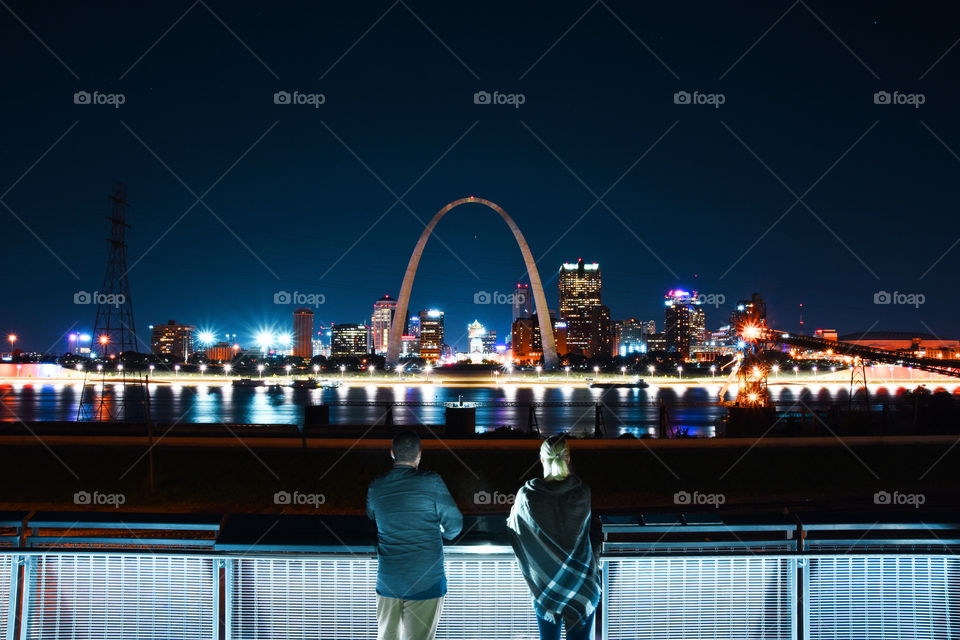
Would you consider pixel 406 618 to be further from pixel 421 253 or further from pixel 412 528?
pixel 421 253

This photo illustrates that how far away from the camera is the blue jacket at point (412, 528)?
3676 millimetres

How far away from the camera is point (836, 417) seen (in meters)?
22.5

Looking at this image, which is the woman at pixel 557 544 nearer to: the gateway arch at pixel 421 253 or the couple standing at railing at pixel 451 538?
the couple standing at railing at pixel 451 538

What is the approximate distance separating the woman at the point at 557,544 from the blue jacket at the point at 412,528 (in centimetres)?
42

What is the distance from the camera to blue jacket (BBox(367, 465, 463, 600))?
368 cm

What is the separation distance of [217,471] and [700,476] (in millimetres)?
11840

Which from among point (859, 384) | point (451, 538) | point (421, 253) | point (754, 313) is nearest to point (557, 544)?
point (451, 538)

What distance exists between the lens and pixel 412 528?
370 centimetres

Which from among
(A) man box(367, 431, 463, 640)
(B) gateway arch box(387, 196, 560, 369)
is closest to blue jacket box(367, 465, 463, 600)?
(A) man box(367, 431, 463, 640)

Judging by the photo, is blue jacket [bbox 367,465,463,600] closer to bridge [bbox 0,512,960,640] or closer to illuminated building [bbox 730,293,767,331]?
bridge [bbox 0,512,960,640]

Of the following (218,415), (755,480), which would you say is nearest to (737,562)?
(755,480)

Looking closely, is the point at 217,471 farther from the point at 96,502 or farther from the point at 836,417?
the point at 836,417

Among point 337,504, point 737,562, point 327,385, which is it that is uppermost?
point 327,385

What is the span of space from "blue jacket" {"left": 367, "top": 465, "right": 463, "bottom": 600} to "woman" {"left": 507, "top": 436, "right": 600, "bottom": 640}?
16.6 inches
